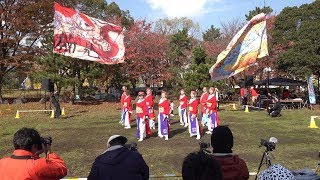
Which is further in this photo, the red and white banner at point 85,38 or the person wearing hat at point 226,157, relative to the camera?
the red and white banner at point 85,38

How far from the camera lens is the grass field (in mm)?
9984

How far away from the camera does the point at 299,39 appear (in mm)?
28703

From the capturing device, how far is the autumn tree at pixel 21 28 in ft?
87.8

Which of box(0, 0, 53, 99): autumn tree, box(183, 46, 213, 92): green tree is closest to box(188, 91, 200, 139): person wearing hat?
box(183, 46, 213, 92): green tree

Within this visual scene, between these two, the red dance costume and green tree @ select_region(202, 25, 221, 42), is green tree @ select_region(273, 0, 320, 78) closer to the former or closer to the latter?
the red dance costume

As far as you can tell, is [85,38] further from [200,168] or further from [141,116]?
[200,168]

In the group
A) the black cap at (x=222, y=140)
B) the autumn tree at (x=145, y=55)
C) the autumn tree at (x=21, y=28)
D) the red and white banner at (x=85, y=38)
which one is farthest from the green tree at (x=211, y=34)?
Answer: the black cap at (x=222, y=140)

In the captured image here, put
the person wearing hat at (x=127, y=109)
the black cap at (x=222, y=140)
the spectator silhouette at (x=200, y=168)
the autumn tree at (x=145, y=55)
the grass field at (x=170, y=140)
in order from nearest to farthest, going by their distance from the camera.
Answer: the spectator silhouette at (x=200, y=168) → the black cap at (x=222, y=140) → the grass field at (x=170, y=140) → the person wearing hat at (x=127, y=109) → the autumn tree at (x=145, y=55)

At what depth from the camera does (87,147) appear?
12562 millimetres

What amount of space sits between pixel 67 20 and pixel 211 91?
7029mm

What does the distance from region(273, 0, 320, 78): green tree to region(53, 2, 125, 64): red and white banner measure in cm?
1624

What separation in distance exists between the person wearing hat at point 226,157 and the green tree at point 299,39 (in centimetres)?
2517

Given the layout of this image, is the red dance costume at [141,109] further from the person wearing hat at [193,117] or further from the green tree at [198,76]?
the green tree at [198,76]

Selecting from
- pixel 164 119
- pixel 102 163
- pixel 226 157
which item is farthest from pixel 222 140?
pixel 164 119
